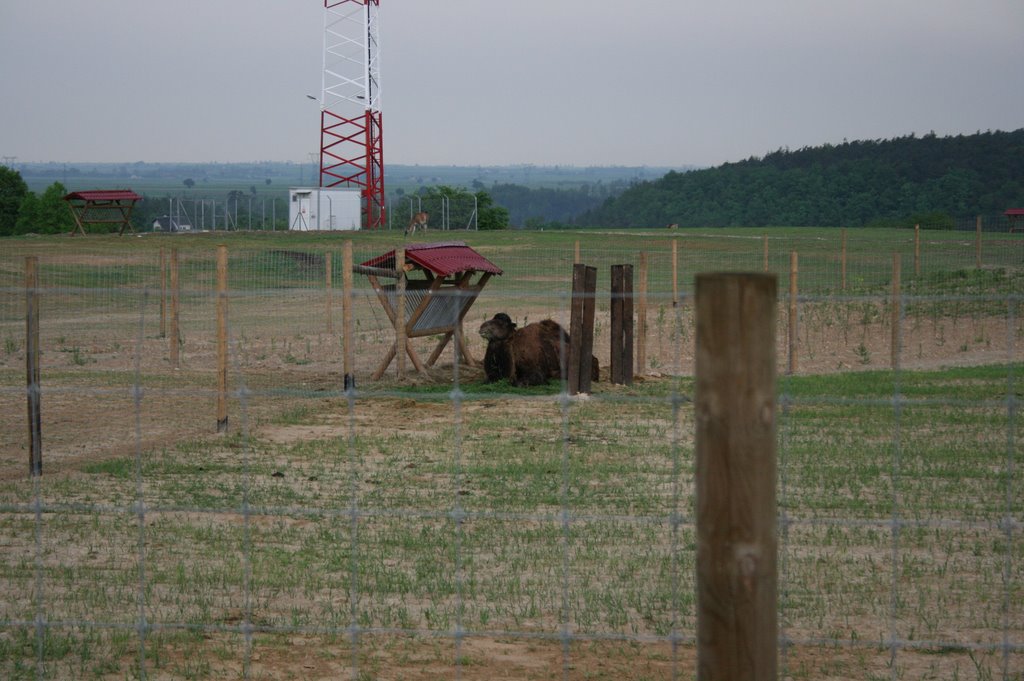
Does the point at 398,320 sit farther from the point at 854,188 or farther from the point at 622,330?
the point at 854,188

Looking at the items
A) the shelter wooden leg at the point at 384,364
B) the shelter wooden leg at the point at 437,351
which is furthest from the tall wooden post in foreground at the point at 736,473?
the shelter wooden leg at the point at 437,351

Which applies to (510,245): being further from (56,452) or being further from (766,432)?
(766,432)

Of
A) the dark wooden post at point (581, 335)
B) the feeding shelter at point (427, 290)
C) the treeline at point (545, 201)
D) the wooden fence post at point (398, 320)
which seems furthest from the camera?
the treeline at point (545, 201)

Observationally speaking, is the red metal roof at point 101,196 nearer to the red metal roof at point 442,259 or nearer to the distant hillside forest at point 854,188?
the red metal roof at point 442,259

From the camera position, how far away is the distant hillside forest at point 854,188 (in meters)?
75.1

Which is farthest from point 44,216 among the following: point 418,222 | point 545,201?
point 545,201

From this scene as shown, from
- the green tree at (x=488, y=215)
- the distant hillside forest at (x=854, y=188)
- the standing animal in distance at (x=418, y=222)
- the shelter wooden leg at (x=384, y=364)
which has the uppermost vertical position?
the distant hillside forest at (x=854, y=188)

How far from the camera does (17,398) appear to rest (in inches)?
545

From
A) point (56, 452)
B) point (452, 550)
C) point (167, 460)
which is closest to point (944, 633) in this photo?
point (452, 550)

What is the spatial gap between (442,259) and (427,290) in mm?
455

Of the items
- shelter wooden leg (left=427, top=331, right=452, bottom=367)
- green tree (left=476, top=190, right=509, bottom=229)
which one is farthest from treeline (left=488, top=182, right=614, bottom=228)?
shelter wooden leg (left=427, top=331, right=452, bottom=367)

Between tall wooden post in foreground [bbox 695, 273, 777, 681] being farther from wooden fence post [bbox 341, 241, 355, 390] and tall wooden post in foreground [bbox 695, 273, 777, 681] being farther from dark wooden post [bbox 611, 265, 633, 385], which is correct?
dark wooden post [bbox 611, 265, 633, 385]

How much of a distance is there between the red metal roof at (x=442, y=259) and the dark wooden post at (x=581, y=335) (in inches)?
68.5

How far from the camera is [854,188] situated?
256 feet
